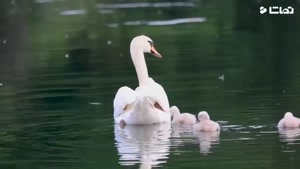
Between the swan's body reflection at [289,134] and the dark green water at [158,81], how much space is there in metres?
0.01

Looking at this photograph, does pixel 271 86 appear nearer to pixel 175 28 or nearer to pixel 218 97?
pixel 218 97

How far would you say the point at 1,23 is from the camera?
3150 centimetres

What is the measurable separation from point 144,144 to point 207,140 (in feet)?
2.10

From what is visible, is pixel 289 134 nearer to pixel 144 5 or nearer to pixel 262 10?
pixel 262 10

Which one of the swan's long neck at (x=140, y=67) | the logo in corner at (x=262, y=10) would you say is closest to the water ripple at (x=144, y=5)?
the logo in corner at (x=262, y=10)

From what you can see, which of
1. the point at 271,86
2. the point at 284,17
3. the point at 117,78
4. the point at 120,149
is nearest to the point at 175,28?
the point at 284,17

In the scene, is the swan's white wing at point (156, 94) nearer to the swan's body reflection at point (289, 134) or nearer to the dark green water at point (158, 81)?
the dark green water at point (158, 81)

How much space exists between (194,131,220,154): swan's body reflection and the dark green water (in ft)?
0.04

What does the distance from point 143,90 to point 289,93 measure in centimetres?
228

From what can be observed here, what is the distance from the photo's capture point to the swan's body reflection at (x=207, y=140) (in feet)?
34.9

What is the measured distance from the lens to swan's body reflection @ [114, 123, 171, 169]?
10164 millimetres

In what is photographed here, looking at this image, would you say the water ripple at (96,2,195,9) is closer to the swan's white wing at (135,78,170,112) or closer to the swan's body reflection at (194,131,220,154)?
the swan's white wing at (135,78,170,112)

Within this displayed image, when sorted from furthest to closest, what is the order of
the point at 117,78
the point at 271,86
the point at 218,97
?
the point at 117,78
the point at 271,86
the point at 218,97

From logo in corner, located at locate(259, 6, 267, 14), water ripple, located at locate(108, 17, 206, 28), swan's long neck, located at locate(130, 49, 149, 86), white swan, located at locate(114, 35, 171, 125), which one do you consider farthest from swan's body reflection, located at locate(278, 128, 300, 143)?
logo in corner, located at locate(259, 6, 267, 14)
